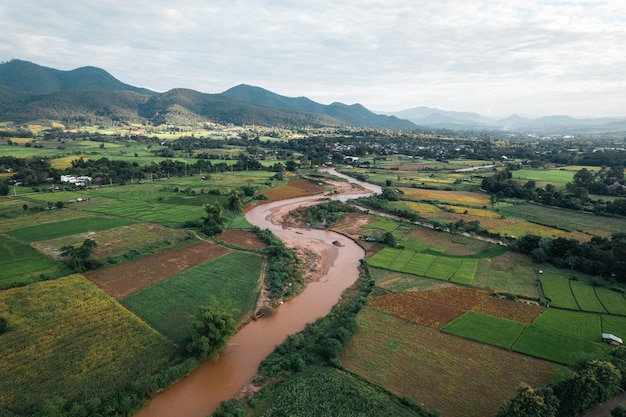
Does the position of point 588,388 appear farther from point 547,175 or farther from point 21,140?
point 21,140

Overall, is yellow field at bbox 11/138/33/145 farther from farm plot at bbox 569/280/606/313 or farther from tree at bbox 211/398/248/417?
farm plot at bbox 569/280/606/313

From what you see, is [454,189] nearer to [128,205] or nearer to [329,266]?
[329,266]

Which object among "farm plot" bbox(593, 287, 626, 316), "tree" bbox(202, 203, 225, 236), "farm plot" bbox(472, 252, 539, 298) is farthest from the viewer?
"tree" bbox(202, 203, 225, 236)

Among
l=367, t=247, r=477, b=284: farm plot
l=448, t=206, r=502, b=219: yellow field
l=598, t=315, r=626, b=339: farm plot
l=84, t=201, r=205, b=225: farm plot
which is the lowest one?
l=367, t=247, r=477, b=284: farm plot

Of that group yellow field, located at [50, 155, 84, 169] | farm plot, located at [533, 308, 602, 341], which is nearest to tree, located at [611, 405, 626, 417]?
farm plot, located at [533, 308, 602, 341]

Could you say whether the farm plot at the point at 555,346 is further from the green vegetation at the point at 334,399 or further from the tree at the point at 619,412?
the green vegetation at the point at 334,399

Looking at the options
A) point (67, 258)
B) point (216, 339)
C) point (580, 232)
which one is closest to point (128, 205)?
point (67, 258)
